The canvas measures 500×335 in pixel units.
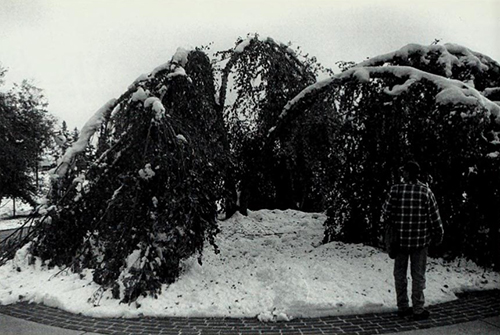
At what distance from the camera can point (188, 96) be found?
582cm

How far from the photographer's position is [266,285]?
482 centimetres

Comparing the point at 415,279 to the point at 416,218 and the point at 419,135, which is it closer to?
the point at 416,218

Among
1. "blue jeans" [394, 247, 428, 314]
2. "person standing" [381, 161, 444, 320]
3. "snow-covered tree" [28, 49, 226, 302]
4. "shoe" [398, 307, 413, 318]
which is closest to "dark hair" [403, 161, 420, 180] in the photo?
"person standing" [381, 161, 444, 320]

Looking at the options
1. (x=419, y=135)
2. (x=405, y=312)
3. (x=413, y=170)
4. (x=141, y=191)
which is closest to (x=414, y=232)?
(x=413, y=170)

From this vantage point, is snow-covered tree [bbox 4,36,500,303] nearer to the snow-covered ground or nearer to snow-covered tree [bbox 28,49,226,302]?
snow-covered tree [bbox 28,49,226,302]

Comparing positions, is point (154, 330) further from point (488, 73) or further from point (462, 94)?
point (488, 73)

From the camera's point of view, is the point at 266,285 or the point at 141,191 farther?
the point at 141,191

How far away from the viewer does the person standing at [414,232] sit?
3.97 m

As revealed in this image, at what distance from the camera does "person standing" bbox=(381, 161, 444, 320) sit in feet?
13.0

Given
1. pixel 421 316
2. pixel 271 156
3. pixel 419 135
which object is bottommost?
pixel 421 316

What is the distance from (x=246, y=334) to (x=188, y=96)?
3.44 m

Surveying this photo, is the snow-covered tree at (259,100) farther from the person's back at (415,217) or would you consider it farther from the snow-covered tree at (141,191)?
the person's back at (415,217)

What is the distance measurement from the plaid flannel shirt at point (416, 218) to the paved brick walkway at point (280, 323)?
759 millimetres

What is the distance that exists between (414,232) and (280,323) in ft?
5.33
